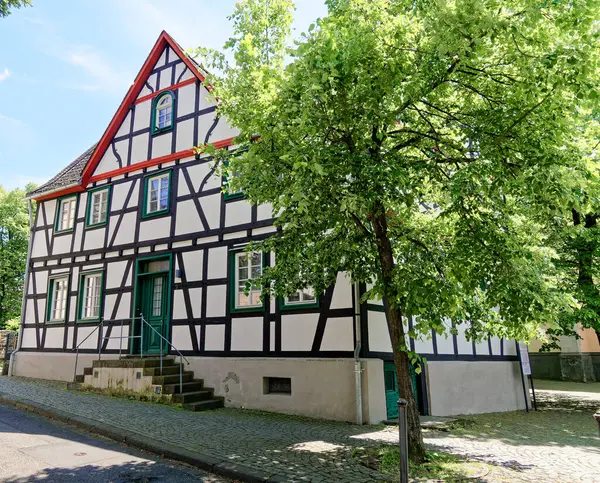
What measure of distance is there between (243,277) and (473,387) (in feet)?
22.1

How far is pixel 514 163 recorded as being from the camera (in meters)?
5.90

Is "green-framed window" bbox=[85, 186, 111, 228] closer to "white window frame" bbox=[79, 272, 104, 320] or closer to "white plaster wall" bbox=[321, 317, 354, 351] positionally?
"white window frame" bbox=[79, 272, 104, 320]

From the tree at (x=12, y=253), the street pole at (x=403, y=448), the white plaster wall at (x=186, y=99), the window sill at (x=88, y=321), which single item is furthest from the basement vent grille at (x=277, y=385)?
the tree at (x=12, y=253)

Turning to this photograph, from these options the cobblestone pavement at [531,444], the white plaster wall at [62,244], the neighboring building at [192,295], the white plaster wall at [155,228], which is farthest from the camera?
the white plaster wall at [62,244]

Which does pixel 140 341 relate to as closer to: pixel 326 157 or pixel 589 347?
pixel 326 157

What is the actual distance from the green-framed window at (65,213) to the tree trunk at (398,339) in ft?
40.5

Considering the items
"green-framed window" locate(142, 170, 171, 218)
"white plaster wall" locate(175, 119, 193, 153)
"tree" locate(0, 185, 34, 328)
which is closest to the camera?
"white plaster wall" locate(175, 119, 193, 153)

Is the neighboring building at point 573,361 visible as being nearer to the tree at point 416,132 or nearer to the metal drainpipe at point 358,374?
the metal drainpipe at point 358,374

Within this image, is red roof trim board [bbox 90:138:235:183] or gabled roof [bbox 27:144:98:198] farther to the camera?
gabled roof [bbox 27:144:98:198]

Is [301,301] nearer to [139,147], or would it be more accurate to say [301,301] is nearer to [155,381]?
[155,381]

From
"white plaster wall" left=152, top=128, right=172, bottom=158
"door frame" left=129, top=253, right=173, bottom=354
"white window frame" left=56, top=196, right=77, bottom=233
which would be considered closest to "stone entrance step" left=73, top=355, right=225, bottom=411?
"door frame" left=129, top=253, right=173, bottom=354

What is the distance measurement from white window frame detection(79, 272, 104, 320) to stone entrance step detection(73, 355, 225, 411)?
2624 millimetres

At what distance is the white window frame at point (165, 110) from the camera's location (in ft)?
46.8

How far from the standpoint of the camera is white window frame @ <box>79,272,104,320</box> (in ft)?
47.2
